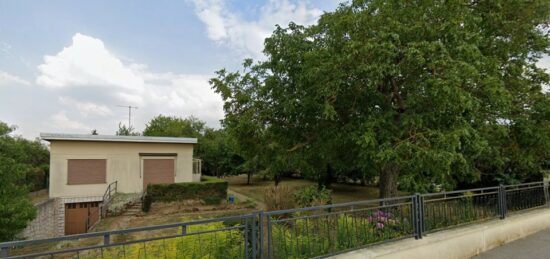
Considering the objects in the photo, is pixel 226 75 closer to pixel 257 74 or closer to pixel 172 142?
pixel 257 74

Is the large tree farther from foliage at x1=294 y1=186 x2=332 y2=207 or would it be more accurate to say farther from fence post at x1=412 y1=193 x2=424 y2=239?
fence post at x1=412 y1=193 x2=424 y2=239

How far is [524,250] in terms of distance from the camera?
5.44m

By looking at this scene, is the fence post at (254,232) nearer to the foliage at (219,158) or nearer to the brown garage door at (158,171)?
the brown garage door at (158,171)

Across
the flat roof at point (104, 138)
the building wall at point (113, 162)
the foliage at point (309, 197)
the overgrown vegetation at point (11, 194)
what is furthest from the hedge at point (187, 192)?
the foliage at point (309, 197)

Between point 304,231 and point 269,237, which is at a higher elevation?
point 269,237

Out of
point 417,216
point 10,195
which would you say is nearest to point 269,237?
point 417,216

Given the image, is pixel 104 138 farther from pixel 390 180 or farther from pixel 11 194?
pixel 390 180

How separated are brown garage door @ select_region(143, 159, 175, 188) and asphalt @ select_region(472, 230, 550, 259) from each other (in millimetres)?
16077

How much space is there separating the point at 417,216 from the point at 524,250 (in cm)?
239

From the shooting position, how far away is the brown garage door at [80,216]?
15.6 m

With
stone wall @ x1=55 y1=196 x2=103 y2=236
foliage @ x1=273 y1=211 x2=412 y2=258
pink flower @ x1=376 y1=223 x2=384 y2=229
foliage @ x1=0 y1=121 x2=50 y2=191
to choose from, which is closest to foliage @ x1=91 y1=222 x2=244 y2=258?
foliage @ x1=273 y1=211 x2=412 y2=258

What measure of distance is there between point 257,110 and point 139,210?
33.3ft

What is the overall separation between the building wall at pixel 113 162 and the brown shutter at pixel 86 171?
0.54 ft

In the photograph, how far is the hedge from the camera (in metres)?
16.0
